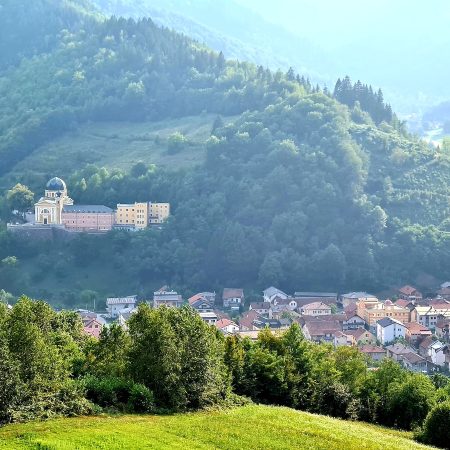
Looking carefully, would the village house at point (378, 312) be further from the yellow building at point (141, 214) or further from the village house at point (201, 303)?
the yellow building at point (141, 214)

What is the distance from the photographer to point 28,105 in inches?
5320

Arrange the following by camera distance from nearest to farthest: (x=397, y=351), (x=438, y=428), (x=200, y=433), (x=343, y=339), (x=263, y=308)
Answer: (x=200, y=433) < (x=438, y=428) < (x=397, y=351) < (x=343, y=339) < (x=263, y=308)

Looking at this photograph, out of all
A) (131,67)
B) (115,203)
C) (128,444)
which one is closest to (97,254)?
(115,203)

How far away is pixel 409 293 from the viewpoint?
86312mm

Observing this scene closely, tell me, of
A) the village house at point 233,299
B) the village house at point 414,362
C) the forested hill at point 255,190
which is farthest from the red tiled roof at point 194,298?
the village house at point 414,362

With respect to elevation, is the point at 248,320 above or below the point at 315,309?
below

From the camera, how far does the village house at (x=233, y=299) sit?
3307 inches

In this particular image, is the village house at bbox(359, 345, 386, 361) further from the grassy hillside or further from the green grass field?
the grassy hillside

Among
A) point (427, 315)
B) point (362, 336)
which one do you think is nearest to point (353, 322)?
point (362, 336)

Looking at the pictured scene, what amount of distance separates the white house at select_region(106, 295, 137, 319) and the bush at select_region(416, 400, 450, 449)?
48.3m

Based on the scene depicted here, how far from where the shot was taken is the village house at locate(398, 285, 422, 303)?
280 ft

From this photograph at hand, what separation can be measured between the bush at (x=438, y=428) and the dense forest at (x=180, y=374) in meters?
0.04

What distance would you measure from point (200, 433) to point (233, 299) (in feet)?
196

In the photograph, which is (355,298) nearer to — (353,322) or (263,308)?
(353,322)
